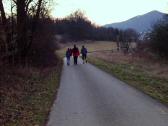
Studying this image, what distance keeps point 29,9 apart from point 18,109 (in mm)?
18136

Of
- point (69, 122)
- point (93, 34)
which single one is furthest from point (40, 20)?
point (93, 34)

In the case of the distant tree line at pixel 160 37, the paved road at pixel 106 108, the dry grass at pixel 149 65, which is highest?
the distant tree line at pixel 160 37

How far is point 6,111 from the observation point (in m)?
12.4

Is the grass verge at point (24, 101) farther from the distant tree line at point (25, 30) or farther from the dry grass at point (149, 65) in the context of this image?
the dry grass at point (149, 65)

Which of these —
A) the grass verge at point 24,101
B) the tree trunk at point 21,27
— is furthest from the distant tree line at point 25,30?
the grass verge at point 24,101

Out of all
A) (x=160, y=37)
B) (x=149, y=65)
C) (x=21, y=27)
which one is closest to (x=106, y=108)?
(x=21, y=27)

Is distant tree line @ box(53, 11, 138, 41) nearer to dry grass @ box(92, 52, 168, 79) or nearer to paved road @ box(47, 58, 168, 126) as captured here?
dry grass @ box(92, 52, 168, 79)

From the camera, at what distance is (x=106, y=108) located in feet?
42.2

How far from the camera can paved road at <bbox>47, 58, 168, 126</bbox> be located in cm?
1080

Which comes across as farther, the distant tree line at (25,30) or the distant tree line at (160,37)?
the distant tree line at (160,37)

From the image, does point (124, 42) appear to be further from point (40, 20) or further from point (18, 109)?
point (18, 109)

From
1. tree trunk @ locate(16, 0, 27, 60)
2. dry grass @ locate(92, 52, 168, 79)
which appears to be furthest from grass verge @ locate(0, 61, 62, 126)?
dry grass @ locate(92, 52, 168, 79)

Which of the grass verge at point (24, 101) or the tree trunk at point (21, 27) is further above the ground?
the tree trunk at point (21, 27)

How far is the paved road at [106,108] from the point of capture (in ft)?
35.4
